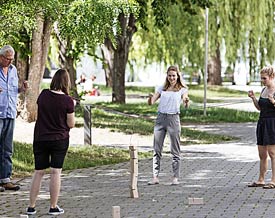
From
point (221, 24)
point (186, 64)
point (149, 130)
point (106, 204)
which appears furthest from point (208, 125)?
point (106, 204)

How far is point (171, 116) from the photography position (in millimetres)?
11734

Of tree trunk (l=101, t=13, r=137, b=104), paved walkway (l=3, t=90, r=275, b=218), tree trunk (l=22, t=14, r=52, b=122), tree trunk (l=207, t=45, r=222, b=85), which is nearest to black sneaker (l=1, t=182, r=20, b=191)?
paved walkway (l=3, t=90, r=275, b=218)

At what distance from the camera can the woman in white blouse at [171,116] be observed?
1170cm

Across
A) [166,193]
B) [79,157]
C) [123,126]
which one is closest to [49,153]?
[166,193]

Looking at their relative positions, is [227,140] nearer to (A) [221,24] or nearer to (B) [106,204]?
(B) [106,204]

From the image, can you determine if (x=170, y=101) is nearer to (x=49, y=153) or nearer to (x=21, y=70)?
(x=49, y=153)

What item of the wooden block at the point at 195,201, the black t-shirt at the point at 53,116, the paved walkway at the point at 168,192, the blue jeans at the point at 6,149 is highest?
the black t-shirt at the point at 53,116

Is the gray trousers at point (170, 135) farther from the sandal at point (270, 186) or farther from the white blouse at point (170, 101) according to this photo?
the sandal at point (270, 186)

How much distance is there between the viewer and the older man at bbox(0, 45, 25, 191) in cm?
1093

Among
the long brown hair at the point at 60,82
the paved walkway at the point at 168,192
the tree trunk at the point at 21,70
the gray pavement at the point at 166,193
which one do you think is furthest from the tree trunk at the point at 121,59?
the long brown hair at the point at 60,82

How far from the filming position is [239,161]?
48.5 ft

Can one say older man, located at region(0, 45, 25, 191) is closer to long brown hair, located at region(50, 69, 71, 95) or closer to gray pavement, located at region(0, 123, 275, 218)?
gray pavement, located at region(0, 123, 275, 218)

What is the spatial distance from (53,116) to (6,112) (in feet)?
6.77

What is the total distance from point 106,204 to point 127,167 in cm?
393
